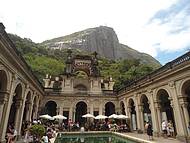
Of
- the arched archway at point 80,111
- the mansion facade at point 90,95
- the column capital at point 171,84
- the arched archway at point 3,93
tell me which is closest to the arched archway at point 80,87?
the mansion facade at point 90,95

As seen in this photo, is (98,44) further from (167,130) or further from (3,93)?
(3,93)

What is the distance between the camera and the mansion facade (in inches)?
452

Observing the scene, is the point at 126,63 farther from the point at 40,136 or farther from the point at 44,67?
the point at 40,136

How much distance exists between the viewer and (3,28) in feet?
31.3

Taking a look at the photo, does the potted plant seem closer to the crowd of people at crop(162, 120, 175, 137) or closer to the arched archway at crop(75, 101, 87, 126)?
the crowd of people at crop(162, 120, 175, 137)

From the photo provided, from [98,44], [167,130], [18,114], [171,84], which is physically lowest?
[167,130]

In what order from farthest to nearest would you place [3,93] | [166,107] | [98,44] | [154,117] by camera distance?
[98,44]
[166,107]
[154,117]
[3,93]

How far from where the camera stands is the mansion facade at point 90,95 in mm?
11484

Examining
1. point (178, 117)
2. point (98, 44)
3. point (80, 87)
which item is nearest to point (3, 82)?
point (178, 117)

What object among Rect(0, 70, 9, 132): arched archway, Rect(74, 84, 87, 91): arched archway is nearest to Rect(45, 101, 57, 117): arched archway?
Rect(74, 84, 87, 91): arched archway

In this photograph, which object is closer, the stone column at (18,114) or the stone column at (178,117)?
the stone column at (178,117)

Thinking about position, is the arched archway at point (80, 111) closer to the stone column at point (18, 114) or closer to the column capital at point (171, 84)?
the stone column at point (18, 114)

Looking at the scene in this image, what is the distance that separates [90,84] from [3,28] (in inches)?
851

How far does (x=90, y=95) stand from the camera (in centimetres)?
2812
